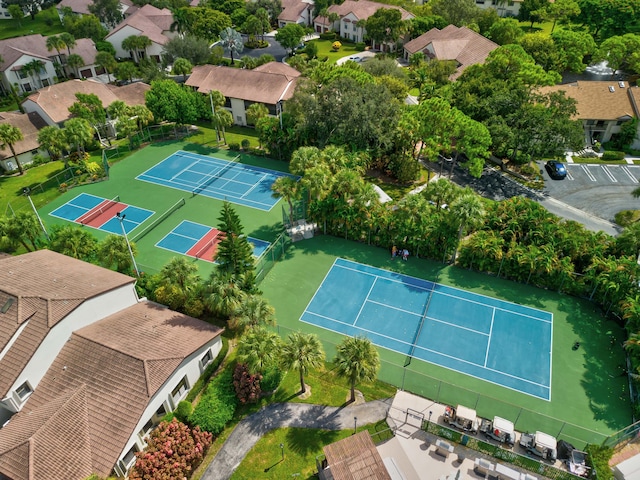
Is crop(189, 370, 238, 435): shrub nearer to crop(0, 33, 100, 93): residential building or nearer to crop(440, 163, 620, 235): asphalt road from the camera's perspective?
crop(440, 163, 620, 235): asphalt road

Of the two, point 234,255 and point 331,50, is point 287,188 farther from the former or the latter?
point 331,50

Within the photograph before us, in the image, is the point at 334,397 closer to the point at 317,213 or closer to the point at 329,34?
the point at 317,213

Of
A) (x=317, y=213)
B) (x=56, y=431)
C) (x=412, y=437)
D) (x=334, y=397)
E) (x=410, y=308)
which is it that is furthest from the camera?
(x=317, y=213)

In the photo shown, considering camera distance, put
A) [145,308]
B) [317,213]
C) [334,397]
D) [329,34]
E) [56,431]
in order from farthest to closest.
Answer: [329,34] < [317,213] < [145,308] < [334,397] < [56,431]

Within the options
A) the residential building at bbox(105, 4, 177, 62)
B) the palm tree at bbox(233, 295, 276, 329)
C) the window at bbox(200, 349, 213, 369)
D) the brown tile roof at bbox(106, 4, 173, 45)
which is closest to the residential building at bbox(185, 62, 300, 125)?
the residential building at bbox(105, 4, 177, 62)

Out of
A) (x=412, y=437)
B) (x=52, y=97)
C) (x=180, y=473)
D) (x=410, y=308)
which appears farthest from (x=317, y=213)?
(x=52, y=97)
